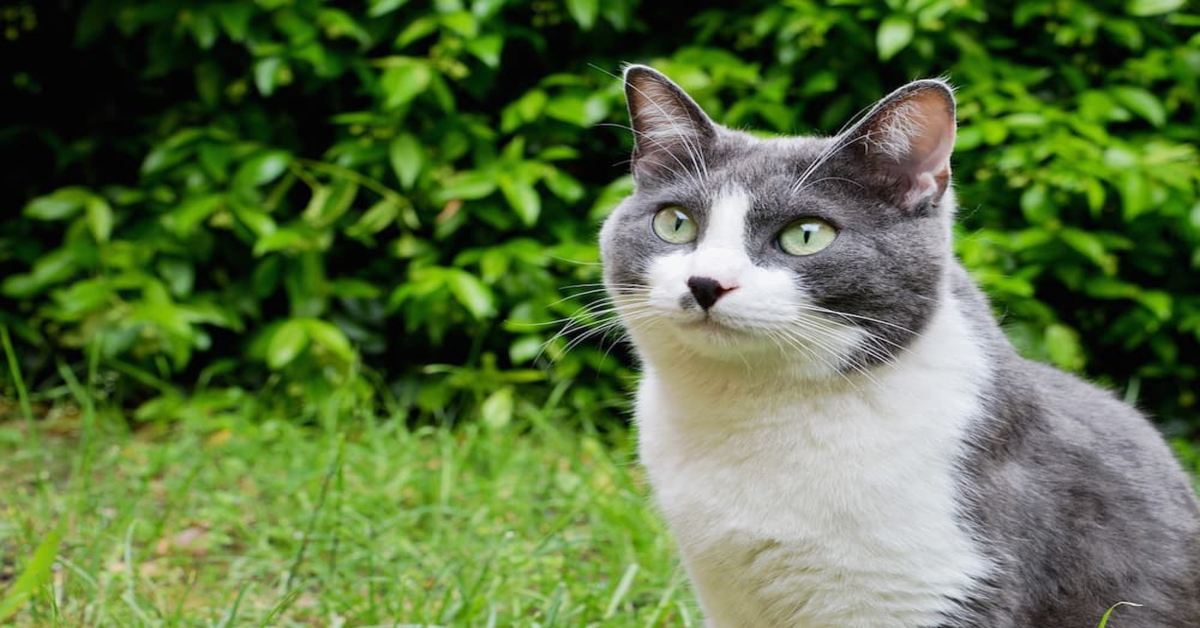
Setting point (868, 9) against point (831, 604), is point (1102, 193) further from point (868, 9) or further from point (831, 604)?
point (831, 604)

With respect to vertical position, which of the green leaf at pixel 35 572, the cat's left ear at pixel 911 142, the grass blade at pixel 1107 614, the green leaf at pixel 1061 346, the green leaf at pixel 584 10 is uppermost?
the cat's left ear at pixel 911 142

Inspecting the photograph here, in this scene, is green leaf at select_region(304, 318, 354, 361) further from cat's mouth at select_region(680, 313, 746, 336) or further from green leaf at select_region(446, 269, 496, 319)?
cat's mouth at select_region(680, 313, 746, 336)

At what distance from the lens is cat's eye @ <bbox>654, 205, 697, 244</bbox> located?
1.71m

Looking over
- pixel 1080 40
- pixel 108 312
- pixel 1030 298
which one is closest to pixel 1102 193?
pixel 1030 298

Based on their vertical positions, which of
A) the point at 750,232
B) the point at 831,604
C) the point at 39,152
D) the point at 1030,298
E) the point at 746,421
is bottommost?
the point at 1030,298

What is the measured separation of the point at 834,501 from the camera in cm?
156

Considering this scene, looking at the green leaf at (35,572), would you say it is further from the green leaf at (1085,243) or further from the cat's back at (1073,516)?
the green leaf at (1085,243)

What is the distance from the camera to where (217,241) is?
3.67 metres

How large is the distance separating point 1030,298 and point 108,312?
2.79 metres

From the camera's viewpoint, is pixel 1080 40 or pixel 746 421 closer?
pixel 746 421

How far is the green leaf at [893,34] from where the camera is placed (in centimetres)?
300

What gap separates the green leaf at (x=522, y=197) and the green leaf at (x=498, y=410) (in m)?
0.51

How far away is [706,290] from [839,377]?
0.80 feet

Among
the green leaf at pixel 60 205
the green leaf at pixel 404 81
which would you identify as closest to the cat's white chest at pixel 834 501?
the green leaf at pixel 404 81
